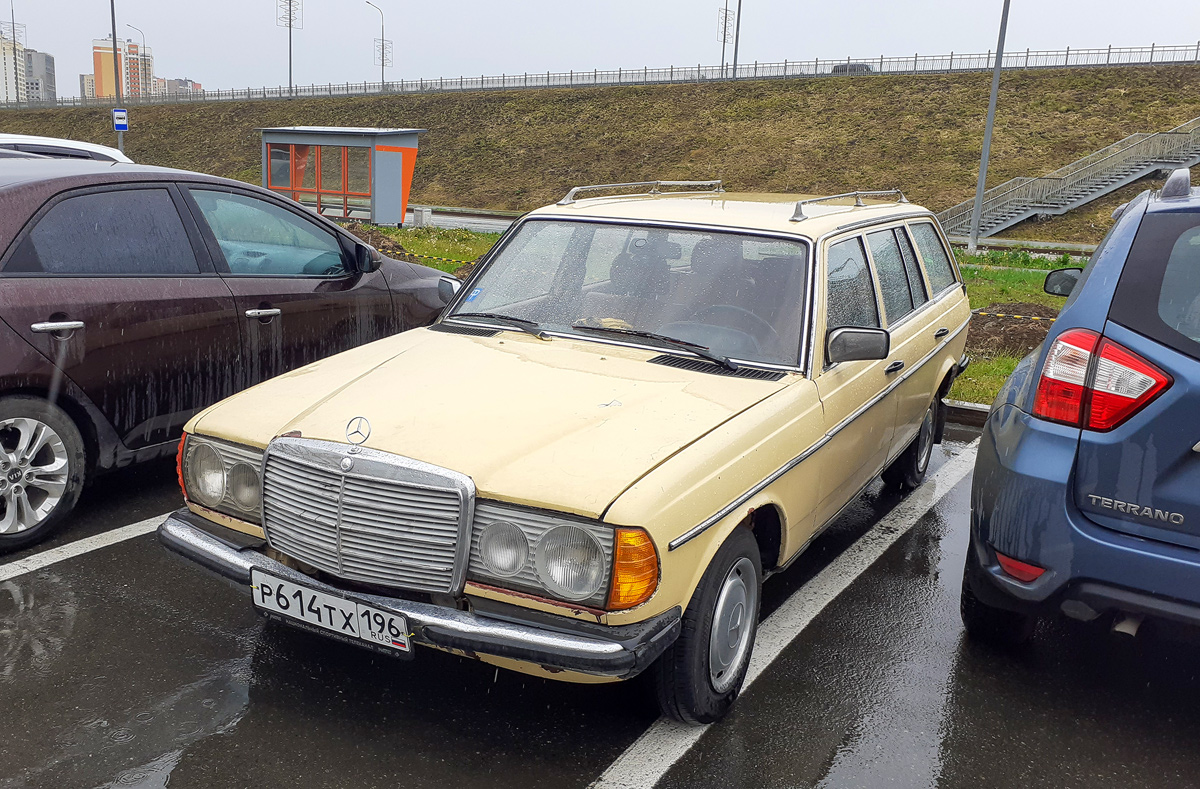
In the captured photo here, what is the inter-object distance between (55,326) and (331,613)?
2.36 meters

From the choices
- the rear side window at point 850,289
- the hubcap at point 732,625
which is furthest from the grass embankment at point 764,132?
the hubcap at point 732,625

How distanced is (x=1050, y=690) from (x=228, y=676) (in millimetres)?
2979

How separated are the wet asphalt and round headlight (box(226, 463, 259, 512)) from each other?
66 cm

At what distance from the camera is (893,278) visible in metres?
4.98

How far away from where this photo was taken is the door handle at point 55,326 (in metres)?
4.33

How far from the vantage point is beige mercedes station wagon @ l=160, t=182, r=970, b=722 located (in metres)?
2.77

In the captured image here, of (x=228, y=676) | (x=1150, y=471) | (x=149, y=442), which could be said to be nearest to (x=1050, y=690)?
(x=1150, y=471)

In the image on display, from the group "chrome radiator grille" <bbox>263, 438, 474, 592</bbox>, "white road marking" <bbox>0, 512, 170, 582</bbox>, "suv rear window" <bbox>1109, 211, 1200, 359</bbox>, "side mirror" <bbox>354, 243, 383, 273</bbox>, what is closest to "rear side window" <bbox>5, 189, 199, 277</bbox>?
"side mirror" <bbox>354, 243, 383, 273</bbox>

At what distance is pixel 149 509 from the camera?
199 inches

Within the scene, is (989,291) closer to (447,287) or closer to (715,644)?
(447,287)

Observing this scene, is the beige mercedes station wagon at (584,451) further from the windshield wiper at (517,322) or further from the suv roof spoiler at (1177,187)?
the suv roof spoiler at (1177,187)

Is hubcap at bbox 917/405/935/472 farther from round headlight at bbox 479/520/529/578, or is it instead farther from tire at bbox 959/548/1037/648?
round headlight at bbox 479/520/529/578

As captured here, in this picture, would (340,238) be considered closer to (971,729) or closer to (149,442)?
(149,442)

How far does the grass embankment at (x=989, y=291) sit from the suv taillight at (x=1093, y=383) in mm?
4632
